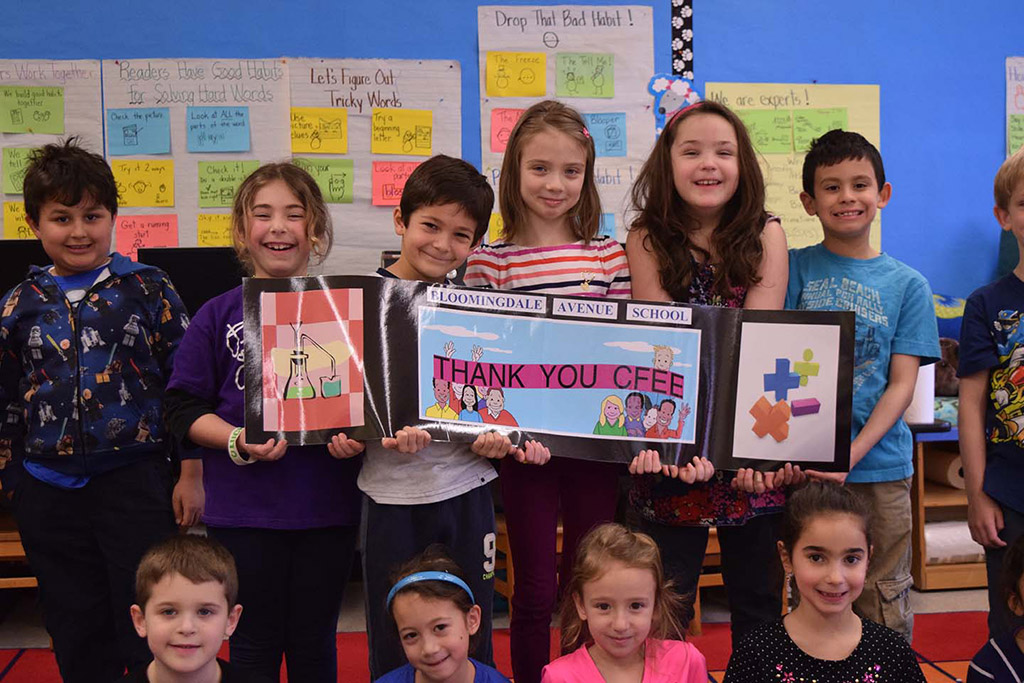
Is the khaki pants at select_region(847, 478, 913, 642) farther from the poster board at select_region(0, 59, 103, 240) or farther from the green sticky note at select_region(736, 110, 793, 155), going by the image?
the poster board at select_region(0, 59, 103, 240)

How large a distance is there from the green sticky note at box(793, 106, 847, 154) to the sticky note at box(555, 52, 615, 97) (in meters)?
0.89

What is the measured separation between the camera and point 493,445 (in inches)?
76.4

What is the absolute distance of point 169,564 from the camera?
178 cm

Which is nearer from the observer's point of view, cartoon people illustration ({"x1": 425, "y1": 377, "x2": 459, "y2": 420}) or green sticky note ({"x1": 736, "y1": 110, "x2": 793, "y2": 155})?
cartoon people illustration ({"x1": 425, "y1": 377, "x2": 459, "y2": 420})

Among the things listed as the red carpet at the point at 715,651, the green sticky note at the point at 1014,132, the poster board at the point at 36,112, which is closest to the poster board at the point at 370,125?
the poster board at the point at 36,112

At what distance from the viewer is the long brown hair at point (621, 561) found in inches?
71.6

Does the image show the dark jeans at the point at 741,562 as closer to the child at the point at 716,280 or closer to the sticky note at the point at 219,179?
the child at the point at 716,280

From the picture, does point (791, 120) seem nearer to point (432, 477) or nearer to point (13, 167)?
point (432, 477)

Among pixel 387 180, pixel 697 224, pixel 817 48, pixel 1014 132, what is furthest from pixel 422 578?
pixel 1014 132

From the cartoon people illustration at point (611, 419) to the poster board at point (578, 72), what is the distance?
7.11 ft

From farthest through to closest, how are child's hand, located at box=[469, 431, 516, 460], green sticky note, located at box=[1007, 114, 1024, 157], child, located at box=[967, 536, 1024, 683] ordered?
1. green sticky note, located at box=[1007, 114, 1024, 157]
2. child's hand, located at box=[469, 431, 516, 460]
3. child, located at box=[967, 536, 1024, 683]

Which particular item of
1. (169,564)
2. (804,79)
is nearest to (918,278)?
(169,564)

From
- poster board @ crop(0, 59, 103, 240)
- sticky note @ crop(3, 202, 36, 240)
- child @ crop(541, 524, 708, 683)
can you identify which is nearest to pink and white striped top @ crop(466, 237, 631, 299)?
child @ crop(541, 524, 708, 683)

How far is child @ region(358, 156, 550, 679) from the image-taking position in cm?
191
